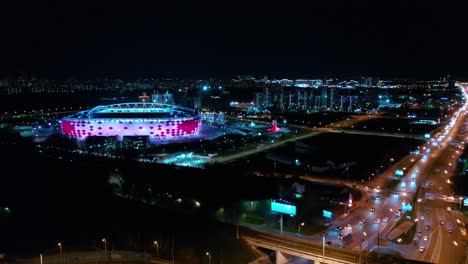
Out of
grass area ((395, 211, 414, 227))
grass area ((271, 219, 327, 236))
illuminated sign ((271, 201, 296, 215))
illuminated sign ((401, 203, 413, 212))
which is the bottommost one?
grass area ((271, 219, 327, 236))

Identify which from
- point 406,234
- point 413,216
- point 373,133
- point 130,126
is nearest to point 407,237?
point 406,234

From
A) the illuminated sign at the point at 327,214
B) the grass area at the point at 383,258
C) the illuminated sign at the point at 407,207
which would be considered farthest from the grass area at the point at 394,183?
the grass area at the point at 383,258

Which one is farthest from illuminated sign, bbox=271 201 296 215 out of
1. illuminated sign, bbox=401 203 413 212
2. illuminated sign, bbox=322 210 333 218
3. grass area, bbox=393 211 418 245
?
illuminated sign, bbox=401 203 413 212

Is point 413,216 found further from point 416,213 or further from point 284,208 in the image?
point 284,208

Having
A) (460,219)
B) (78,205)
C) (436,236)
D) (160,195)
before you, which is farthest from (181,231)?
(460,219)

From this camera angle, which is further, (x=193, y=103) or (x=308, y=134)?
(x=193, y=103)

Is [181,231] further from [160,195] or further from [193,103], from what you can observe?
[193,103]

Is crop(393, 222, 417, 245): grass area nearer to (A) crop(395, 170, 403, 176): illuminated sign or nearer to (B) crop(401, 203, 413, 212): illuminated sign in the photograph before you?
(B) crop(401, 203, 413, 212): illuminated sign
